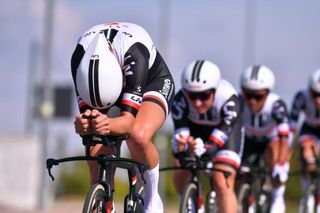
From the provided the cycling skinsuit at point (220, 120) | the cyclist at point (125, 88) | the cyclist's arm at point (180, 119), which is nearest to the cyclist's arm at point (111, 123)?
the cyclist at point (125, 88)

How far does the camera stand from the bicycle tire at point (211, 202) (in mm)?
10195

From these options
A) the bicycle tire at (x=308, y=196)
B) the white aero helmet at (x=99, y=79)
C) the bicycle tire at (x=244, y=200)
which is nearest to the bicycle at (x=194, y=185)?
the bicycle tire at (x=244, y=200)

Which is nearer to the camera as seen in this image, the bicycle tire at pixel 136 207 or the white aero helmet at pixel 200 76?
the bicycle tire at pixel 136 207

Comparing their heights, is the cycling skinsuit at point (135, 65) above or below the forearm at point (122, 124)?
above

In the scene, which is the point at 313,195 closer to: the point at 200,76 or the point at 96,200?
the point at 200,76

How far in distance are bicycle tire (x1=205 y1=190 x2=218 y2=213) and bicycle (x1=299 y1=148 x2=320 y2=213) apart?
299cm

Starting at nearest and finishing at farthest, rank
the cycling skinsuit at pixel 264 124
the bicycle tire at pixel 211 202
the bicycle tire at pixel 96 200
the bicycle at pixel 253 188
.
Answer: the bicycle tire at pixel 96 200
the bicycle tire at pixel 211 202
the bicycle at pixel 253 188
the cycling skinsuit at pixel 264 124

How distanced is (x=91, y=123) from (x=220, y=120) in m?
3.43

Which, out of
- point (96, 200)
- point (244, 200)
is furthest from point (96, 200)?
point (244, 200)

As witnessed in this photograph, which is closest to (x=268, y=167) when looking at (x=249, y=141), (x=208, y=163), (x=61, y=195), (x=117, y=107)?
(x=249, y=141)

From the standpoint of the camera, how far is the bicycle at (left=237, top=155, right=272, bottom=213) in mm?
11719

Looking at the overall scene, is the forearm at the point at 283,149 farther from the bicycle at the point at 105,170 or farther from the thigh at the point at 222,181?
the bicycle at the point at 105,170

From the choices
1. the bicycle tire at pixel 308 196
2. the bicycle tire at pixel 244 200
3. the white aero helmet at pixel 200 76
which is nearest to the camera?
the white aero helmet at pixel 200 76

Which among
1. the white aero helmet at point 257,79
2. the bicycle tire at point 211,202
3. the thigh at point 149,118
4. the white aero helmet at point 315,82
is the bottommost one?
the bicycle tire at point 211,202
